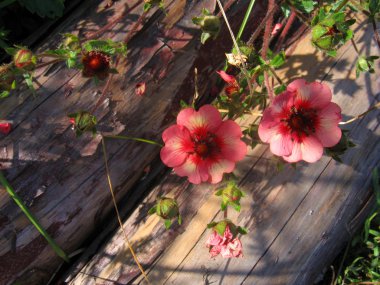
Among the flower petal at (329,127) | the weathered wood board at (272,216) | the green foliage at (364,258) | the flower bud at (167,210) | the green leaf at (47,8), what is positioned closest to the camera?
the flower petal at (329,127)

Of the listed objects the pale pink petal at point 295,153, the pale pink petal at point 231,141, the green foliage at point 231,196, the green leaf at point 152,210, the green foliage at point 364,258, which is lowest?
the green foliage at point 364,258

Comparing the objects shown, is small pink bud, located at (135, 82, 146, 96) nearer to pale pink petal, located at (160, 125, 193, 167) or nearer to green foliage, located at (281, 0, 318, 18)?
pale pink petal, located at (160, 125, 193, 167)

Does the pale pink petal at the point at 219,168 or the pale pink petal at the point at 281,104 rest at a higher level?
the pale pink petal at the point at 281,104

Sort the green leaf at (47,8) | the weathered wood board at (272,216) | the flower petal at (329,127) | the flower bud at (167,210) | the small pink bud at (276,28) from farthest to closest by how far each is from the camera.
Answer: the small pink bud at (276,28)
the green leaf at (47,8)
the weathered wood board at (272,216)
the flower bud at (167,210)
the flower petal at (329,127)

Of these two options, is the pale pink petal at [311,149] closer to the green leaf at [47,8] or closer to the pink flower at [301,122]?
the pink flower at [301,122]

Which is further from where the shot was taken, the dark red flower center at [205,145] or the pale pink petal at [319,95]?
the dark red flower center at [205,145]

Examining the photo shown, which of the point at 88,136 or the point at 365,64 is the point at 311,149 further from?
the point at 88,136

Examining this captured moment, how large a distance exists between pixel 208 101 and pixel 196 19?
572 mm

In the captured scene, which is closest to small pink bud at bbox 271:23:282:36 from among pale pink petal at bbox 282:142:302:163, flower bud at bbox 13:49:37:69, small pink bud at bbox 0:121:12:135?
pale pink petal at bbox 282:142:302:163

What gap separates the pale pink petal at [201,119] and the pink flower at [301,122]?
0.18 m

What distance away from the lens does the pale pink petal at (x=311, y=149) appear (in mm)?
1770

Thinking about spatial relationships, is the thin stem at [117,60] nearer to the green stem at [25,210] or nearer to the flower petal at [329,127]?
the green stem at [25,210]

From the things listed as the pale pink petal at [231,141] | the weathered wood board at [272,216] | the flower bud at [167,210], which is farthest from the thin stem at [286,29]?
the flower bud at [167,210]

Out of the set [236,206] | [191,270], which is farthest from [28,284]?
[236,206]
